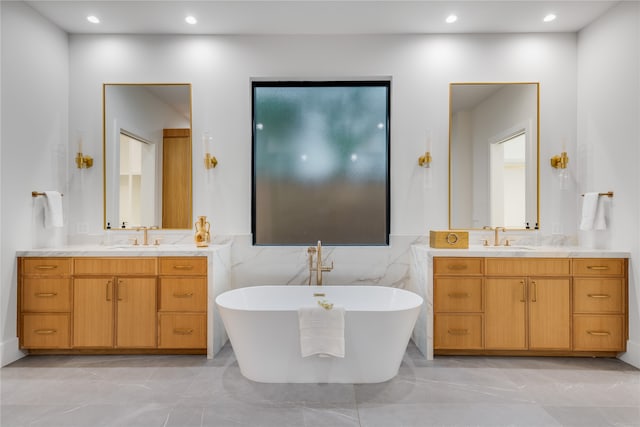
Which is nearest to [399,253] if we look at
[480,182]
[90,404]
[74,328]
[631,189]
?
[480,182]

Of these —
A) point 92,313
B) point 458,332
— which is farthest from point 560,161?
point 92,313

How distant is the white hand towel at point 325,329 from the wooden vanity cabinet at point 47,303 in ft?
6.16

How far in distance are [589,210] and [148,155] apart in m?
3.74

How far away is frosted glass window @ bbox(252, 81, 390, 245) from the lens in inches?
124

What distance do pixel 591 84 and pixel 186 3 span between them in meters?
3.37

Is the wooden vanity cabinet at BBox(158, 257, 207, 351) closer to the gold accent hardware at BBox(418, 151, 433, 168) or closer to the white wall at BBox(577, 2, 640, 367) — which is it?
the gold accent hardware at BBox(418, 151, 433, 168)

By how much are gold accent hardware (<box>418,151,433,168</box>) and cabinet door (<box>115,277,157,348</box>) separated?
2.40 metres

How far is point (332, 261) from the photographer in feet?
9.95

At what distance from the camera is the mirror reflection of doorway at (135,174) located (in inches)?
121

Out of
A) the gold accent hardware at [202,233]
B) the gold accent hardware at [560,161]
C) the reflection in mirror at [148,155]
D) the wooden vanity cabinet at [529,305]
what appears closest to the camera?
the wooden vanity cabinet at [529,305]

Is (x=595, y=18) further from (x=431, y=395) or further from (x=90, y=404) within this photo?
(x=90, y=404)

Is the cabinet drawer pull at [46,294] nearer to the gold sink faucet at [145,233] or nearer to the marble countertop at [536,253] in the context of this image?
the gold sink faucet at [145,233]

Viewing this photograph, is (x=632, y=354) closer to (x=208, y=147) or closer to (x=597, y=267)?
(x=597, y=267)

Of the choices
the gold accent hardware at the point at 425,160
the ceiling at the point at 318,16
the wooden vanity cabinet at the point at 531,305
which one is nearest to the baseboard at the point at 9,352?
the ceiling at the point at 318,16
